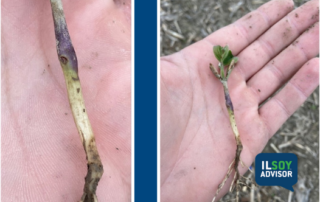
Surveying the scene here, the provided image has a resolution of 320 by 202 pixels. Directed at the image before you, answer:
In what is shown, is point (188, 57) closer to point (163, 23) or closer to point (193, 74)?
point (193, 74)

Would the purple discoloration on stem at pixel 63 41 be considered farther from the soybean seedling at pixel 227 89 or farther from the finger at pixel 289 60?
the finger at pixel 289 60

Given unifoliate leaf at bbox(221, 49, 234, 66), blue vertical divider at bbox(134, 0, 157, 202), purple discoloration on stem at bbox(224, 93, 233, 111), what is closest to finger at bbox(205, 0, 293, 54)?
unifoliate leaf at bbox(221, 49, 234, 66)

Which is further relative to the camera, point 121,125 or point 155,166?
point 121,125

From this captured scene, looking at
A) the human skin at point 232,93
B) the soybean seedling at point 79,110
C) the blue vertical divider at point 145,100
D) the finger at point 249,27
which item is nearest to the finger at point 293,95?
the human skin at point 232,93

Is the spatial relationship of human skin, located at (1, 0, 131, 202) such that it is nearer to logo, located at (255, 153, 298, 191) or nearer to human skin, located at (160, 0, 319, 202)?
human skin, located at (160, 0, 319, 202)

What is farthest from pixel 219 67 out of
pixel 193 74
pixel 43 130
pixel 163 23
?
pixel 43 130
